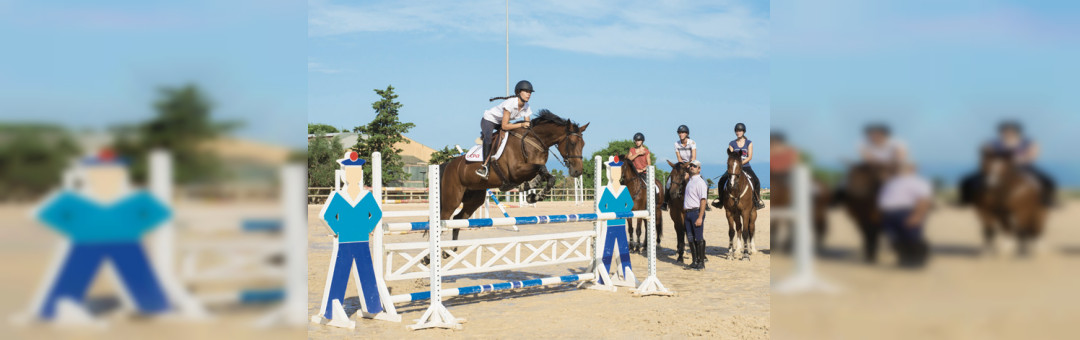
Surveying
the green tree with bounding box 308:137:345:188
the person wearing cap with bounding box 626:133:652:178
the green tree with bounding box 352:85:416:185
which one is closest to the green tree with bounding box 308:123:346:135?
the green tree with bounding box 352:85:416:185

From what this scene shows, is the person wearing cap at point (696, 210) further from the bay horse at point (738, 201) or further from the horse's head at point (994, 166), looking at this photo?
the horse's head at point (994, 166)

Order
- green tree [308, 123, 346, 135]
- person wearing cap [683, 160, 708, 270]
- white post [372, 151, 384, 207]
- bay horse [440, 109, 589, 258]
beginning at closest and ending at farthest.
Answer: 1. white post [372, 151, 384, 207]
2. bay horse [440, 109, 589, 258]
3. person wearing cap [683, 160, 708, 270]
4. green tree [308, 123, 346, 135]

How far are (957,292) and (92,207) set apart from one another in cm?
111

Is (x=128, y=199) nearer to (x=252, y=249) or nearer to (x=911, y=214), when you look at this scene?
(x=252, y=249)

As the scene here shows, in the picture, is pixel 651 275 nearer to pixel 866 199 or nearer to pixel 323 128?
pixel 866 199

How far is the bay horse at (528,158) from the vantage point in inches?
266

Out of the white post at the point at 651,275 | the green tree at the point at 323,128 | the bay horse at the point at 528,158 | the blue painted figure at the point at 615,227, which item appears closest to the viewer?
the white post at the point at 651,275

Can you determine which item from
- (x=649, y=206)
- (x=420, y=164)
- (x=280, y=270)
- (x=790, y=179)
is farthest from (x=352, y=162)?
(x=420, y=164)

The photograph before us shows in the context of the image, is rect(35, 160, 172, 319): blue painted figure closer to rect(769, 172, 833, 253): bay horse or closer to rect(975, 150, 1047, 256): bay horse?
rect(769, 172, 833, 253): bay horse

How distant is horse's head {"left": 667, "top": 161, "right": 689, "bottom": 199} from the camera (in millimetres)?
9102

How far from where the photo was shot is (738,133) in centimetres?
807

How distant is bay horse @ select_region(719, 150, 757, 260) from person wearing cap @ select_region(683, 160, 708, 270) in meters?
0.34

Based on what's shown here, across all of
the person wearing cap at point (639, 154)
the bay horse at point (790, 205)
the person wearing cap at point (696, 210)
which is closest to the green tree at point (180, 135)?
the bay horse at point (790, 205)

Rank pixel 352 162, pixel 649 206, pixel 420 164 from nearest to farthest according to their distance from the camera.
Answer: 1. pixel 352 162
2. pixel 649 206
3. pixel 420 164
